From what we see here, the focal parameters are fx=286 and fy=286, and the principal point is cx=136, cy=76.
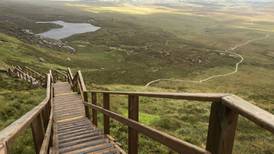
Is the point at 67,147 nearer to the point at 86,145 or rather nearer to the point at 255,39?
the point at 86,145

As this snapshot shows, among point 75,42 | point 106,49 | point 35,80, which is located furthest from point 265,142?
point 75,42

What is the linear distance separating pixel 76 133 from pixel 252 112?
23.1ft

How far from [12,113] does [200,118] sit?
10.0m

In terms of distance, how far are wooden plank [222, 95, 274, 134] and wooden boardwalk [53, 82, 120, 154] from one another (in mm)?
4302

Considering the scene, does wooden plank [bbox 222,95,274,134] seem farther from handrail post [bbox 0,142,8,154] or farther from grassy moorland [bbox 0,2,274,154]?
grassy moorland [bbox 0,2,274,154]

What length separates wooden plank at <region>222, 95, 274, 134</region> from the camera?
6.48 feet

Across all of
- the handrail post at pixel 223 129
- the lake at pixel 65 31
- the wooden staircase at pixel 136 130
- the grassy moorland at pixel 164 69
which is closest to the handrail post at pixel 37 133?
the wooden staircase at pixel 136 130

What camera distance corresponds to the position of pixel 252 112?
2.14 m

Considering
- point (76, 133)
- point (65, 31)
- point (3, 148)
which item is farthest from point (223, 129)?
point (65, 31)

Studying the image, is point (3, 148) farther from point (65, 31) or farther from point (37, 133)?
point (65, 31)

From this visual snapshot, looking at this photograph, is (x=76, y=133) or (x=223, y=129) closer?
(x=223, y=129)

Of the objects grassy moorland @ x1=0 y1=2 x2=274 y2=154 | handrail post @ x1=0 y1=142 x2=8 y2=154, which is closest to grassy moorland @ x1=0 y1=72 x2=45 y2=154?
grassy moorland @ x1=0 y1=2 x2=274 y2=154

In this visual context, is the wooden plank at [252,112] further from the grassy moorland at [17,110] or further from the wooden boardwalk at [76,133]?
the grassy moorland at [17,110]

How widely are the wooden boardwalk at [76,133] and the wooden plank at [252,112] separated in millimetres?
4302
